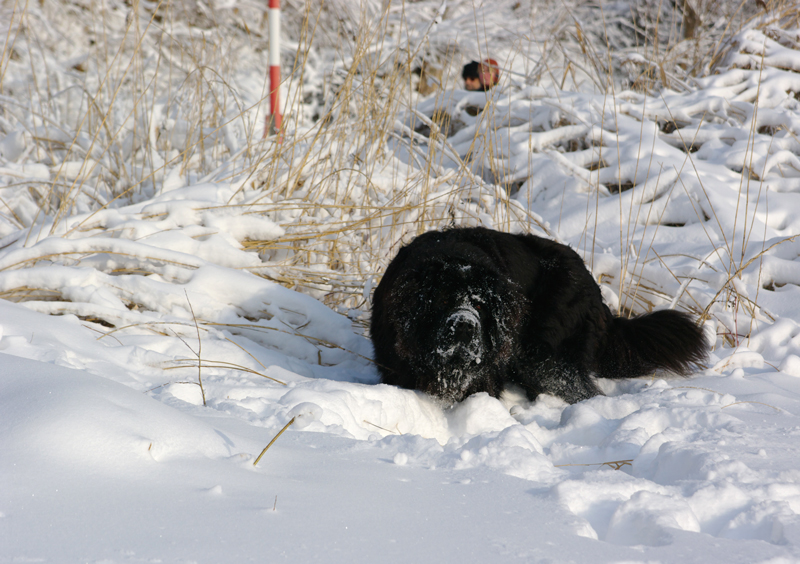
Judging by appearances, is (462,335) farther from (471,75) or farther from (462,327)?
(471,75)

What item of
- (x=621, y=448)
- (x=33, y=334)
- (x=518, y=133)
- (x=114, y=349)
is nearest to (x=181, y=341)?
(x=114, y=349)

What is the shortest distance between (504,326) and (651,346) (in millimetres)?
814

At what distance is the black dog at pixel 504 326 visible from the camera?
7.83 feet

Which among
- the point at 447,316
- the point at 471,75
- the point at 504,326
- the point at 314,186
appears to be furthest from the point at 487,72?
the point at 447,316

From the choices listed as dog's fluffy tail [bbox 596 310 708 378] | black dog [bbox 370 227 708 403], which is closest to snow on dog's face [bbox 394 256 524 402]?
black dog [bbox 370 227 708 403]

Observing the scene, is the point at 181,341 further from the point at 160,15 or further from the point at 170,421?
the point at 160,15

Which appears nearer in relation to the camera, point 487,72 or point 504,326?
point 504,326

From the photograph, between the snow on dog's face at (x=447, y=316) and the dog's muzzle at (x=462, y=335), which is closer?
the dog's muzzle at (x=462, y=335)

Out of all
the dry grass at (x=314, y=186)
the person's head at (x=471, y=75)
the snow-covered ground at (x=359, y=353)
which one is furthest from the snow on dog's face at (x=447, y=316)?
the person's head at (x=471, y=75)

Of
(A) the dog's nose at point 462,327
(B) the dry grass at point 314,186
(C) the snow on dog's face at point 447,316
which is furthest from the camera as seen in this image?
(B) the dry grass at point 314,186

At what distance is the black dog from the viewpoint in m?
2.39

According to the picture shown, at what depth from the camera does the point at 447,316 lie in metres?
2.30

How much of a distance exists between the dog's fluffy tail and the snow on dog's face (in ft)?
2.22

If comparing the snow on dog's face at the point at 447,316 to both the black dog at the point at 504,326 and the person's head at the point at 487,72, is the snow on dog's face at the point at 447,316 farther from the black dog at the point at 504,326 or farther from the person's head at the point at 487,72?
the person's head at the point at 487,72
